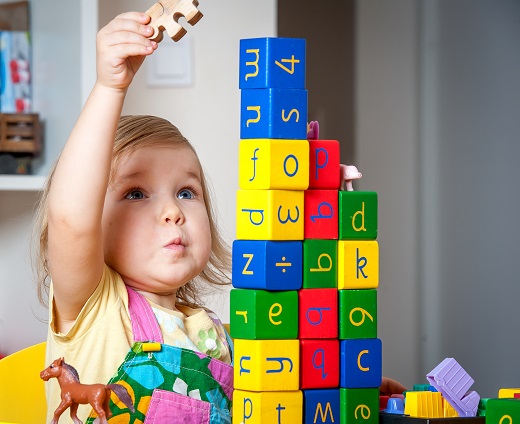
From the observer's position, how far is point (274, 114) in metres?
0.68

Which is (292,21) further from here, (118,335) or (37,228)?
(118,335)

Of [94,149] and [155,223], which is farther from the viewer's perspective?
[155,223]

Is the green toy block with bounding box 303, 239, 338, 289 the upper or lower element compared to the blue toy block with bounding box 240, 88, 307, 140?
lower

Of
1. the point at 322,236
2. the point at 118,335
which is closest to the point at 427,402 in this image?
the point at 322,236

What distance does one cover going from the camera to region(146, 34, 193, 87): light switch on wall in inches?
66.2

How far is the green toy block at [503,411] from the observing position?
677 millimetres

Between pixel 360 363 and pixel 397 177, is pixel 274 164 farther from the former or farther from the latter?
pixel 397 177

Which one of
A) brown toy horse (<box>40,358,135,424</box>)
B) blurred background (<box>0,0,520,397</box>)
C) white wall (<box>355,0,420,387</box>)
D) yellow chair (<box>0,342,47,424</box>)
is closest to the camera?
brown toy horse (<box>40,358,135,424</box>)

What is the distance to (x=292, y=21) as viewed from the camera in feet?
8.96

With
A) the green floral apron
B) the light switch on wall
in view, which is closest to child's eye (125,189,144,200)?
the green floral apron

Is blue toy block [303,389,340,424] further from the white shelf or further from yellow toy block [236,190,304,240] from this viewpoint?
the white shelf

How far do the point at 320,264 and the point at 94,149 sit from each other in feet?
0.73

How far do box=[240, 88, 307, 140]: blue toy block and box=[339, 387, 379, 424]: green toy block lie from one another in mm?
216

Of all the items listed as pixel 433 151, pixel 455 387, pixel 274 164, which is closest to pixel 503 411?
pixel 455 387
